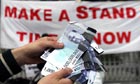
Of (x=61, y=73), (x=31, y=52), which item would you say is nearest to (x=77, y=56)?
(x=61, y=73)

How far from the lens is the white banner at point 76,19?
5.39m

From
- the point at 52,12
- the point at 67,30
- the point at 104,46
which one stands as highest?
the point at 67,30

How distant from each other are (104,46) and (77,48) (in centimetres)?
396

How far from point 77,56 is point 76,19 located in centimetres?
389

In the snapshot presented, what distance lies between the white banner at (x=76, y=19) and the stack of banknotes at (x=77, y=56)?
3.78 m

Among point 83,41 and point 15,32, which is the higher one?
point 83,41

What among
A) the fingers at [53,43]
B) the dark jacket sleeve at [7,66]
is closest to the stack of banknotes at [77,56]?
the fingers at [53,43]

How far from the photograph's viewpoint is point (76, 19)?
17.7 ft

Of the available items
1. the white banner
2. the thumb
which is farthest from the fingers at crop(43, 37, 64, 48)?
the white banner

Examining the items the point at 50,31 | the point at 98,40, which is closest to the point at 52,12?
the point at 50,31

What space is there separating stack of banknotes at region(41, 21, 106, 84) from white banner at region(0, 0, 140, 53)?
12.4 ft

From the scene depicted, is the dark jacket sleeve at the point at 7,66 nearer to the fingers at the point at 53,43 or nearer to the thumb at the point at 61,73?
the fingers at the point at 53,43

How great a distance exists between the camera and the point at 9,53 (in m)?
1.92

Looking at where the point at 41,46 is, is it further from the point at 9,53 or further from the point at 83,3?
the point at 83,3
